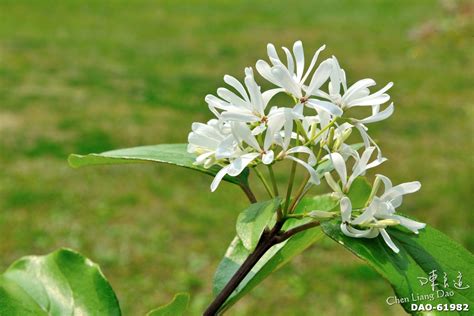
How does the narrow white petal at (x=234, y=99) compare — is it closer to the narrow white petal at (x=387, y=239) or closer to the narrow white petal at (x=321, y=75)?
the narrow white petal at (x=321, y=75)

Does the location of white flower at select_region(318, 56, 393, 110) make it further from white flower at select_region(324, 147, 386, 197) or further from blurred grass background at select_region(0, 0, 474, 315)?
blurred grass background at select_region(0, 0, 474, 315)

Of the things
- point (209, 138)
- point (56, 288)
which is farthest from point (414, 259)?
point (56, 288)

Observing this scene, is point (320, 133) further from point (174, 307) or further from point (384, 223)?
point (174, 307)

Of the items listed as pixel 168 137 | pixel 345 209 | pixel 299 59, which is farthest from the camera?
pixel 168 137

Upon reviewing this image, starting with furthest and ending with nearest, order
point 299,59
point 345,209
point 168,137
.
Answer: point 168,137, point 299,59, point 345,209

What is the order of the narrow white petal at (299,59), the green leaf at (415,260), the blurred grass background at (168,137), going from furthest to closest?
the blurred grass background at (168,137) → the narrow white petal at (299,59) → the green leaf at (415,260)

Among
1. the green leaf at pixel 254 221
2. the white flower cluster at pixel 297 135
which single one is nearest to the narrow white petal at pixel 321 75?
the white flower cluster at pixel 297 135
